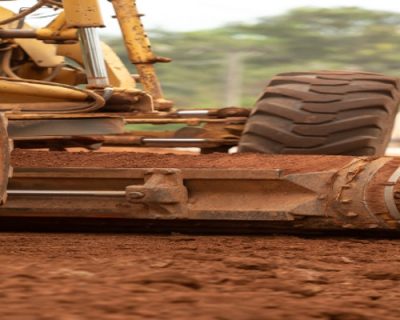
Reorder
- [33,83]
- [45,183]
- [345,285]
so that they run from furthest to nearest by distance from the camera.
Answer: [33,83] → [45,183] → [345,285]

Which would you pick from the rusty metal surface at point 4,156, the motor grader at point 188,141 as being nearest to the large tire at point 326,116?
the motor grader at point 188,141

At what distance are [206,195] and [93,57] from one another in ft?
3.91

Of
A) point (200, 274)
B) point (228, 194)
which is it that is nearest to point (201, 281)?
point (200, 274)

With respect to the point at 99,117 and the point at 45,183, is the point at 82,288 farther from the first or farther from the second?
the point at 99,117

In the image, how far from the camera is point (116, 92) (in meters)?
6.83

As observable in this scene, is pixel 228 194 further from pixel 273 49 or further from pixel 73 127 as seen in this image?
pixel 273 49

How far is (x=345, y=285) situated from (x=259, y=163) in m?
1.98

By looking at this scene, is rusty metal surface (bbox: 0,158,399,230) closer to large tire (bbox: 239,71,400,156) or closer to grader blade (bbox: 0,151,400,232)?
grader blade (bbox: 0,151,400,232)

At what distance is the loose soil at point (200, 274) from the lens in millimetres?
3611

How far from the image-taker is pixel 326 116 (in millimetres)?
6789

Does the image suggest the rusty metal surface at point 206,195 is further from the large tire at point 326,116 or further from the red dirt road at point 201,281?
the large tire at point 326,116

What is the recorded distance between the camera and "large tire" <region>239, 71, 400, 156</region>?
675cm

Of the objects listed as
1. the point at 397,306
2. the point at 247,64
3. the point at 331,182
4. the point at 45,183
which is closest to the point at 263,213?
the point at 331,182

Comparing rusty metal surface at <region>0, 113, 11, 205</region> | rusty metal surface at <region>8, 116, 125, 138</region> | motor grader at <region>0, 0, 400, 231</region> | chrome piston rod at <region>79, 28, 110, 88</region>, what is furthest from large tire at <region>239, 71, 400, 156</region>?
rusty metal surface at <region>0, 113, 11, 205</region>
